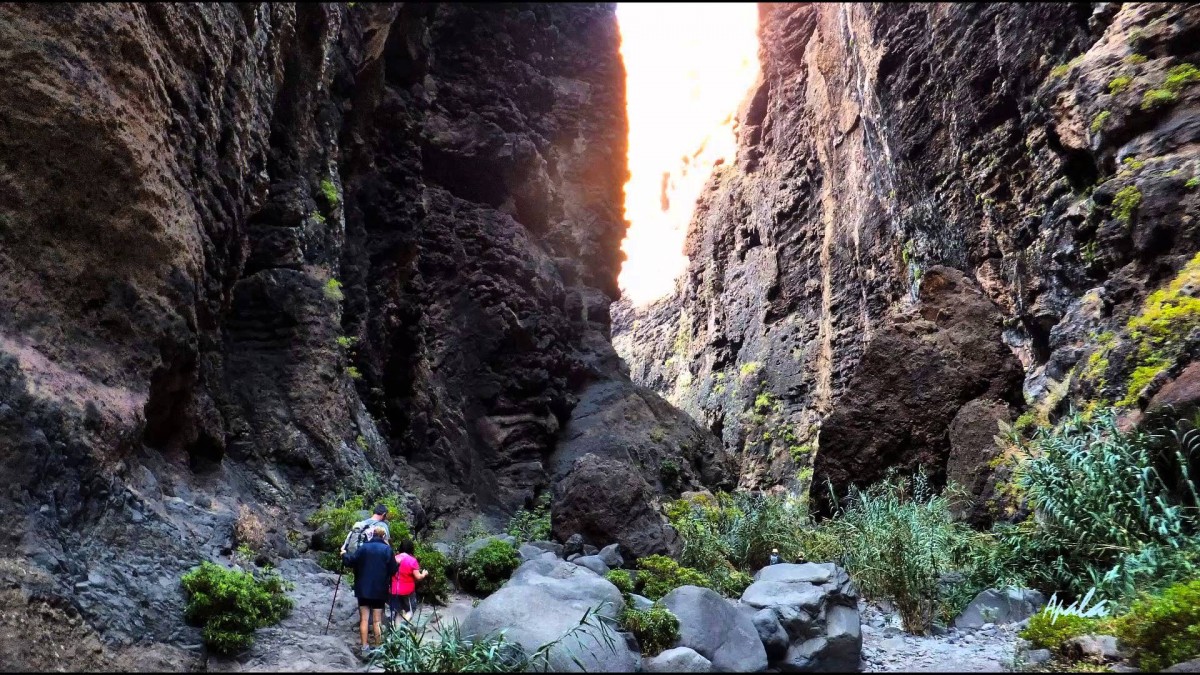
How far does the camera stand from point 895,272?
25.6 meters

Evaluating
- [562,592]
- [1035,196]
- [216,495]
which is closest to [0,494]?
[216,495]

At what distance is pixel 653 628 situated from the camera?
6258 mm

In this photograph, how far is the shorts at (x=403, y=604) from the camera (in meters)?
7.19

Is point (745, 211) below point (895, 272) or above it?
above

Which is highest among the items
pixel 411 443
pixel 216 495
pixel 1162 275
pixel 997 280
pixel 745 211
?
pixel 745 211

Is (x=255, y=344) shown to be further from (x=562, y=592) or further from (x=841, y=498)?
(x=841, y=498)

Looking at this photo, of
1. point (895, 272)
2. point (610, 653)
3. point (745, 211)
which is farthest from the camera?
point (745, 211)

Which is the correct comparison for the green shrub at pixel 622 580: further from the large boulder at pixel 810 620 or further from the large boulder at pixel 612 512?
the large boulder at pixel 612 512

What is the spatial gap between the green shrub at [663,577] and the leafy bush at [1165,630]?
13.9 ft

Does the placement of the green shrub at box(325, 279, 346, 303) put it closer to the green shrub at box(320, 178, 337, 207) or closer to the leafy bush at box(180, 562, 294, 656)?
the green shrub at box(320, 178, 337, 207)

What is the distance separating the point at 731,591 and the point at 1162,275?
787 cm

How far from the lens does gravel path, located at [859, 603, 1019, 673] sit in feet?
19.5

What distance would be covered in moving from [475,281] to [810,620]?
62.0 ft

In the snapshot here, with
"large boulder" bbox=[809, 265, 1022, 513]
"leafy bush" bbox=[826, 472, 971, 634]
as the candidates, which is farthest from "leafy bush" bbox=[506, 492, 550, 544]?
"leafy bush" bbox=[826, 472, 971, 634]
